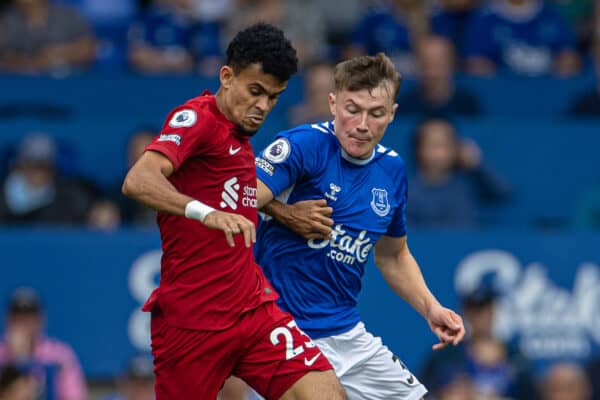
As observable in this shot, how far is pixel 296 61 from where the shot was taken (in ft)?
18.4

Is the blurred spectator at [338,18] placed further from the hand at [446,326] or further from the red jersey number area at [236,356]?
the red jersey number area at [236,356]

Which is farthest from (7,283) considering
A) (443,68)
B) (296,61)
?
(296,61)

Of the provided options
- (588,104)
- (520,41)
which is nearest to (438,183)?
(588,104)

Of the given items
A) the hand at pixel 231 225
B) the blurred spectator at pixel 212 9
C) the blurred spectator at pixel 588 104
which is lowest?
the hand at pixel 231 225

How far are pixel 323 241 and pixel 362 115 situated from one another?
612 millimetres

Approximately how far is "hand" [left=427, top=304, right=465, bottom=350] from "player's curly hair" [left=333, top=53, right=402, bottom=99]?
3.43ft

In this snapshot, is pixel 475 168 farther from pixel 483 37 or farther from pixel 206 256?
pixel 206 256

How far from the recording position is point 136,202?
10562 mm

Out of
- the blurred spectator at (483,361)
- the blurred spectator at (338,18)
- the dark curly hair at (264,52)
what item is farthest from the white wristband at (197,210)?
the blurred spectator at (338,18)

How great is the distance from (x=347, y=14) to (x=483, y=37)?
70.5 inches

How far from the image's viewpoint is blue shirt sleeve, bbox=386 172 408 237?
6.27 meters

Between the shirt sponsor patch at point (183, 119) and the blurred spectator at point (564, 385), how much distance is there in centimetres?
491

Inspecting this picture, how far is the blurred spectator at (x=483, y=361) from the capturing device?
9534mm

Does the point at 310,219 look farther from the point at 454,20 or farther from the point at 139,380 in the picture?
the point at 454,20
